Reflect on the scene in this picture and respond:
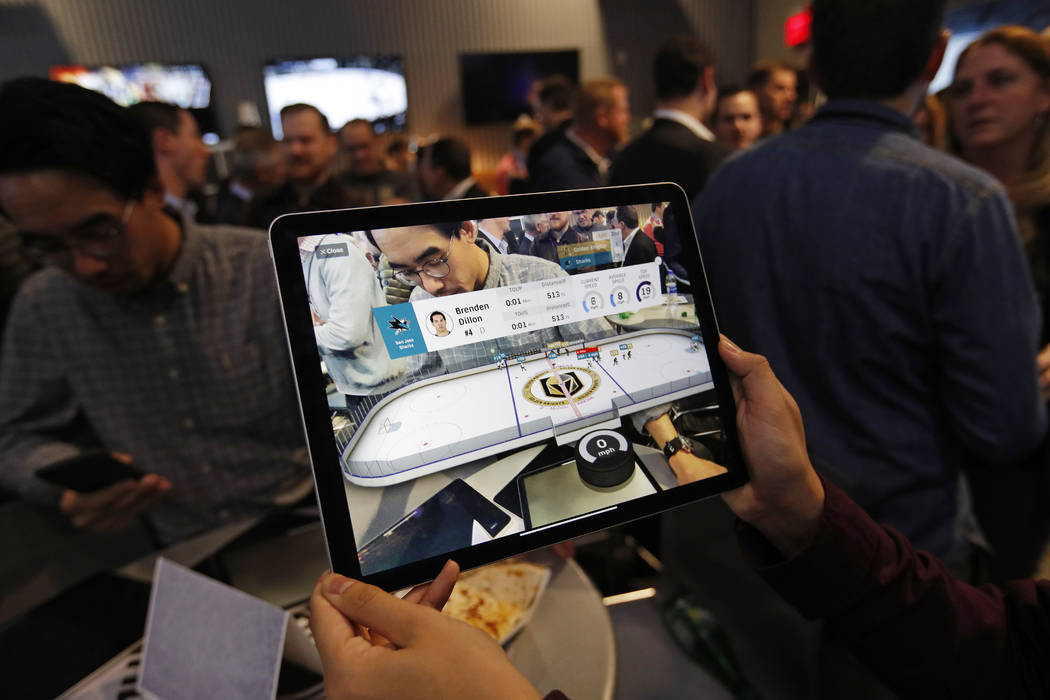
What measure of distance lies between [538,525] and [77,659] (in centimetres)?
76

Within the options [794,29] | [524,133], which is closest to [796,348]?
[524,133]

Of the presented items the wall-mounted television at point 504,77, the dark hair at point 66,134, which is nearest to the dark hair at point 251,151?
the dark hair at point 66,134

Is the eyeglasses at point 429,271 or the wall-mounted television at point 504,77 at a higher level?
the wall-mounted television at point 504,77

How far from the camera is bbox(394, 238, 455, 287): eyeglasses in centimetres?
58

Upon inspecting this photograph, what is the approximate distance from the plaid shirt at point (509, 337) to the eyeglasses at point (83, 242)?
0.95 m

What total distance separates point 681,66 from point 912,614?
2470 millimetres

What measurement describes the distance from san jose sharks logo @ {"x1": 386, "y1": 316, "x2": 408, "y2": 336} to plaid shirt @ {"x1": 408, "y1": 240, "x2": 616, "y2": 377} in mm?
26

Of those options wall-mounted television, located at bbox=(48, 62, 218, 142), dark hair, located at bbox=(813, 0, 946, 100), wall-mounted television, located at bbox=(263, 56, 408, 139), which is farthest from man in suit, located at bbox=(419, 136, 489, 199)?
wall-mounted television, located at bbox=(48, 62, 218, 142)

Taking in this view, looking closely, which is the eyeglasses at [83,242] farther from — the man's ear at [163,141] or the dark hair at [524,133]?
the dark hair at [524,133]

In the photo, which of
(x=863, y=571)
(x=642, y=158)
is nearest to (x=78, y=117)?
(x=863, y=571)

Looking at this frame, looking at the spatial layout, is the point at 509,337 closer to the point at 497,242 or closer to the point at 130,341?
the point at 497,242

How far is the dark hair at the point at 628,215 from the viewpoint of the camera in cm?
67

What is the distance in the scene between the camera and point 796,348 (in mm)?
1109

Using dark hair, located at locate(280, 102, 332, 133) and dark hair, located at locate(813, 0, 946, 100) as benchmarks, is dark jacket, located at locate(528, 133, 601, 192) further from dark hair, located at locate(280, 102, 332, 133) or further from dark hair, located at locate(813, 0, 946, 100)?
dark hair, located at locate(813, 0, 946, 100)
